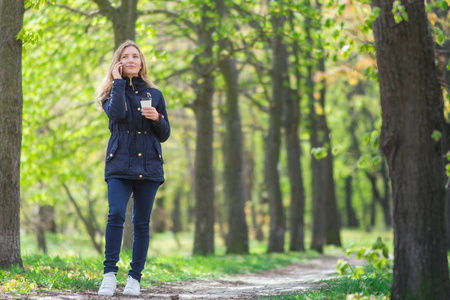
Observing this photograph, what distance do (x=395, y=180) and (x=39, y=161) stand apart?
420 inches

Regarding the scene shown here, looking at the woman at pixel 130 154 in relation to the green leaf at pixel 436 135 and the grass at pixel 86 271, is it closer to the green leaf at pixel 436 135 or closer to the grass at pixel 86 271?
the grass at pixel 86 271

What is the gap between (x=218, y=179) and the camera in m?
32.1

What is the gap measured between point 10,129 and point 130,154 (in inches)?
69.4

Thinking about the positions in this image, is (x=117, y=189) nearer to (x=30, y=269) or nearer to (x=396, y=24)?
(x=30, y=269)

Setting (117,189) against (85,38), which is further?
(85,38)

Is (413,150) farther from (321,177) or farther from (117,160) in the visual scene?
(321,177)

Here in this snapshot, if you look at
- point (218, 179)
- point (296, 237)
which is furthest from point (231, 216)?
point (218, 179)

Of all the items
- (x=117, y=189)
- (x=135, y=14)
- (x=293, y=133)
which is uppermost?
(x=135, y=14)

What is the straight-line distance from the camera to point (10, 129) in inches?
230

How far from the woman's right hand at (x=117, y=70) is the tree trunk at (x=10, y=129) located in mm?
1461

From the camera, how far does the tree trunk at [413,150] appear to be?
3938 mm

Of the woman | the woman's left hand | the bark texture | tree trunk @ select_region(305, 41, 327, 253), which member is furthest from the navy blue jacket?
tree trunk @ select_region(305, 41, 327, 253)

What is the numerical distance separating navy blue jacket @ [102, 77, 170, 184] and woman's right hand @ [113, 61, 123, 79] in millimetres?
84

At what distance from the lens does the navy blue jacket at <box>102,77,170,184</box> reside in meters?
4.92
